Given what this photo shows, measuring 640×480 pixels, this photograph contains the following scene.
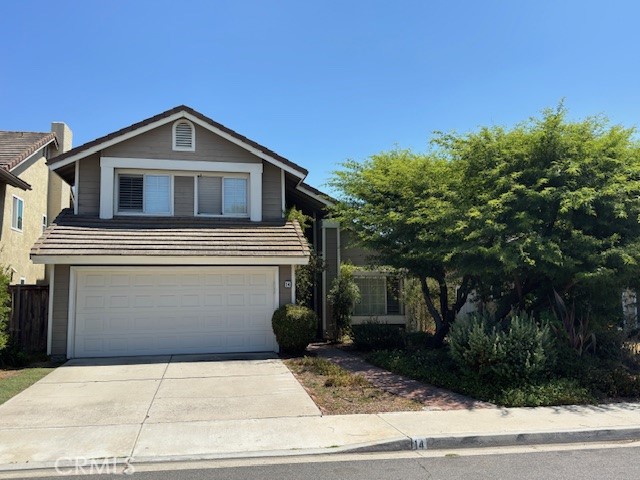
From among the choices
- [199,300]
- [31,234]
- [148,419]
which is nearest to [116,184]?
[199,300]

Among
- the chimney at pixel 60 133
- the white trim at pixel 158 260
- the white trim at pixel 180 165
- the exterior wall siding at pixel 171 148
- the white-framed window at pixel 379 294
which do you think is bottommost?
the white-framed window at pixel 379 294

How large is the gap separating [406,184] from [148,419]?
8.12 m

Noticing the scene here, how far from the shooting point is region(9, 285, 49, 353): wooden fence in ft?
42.9

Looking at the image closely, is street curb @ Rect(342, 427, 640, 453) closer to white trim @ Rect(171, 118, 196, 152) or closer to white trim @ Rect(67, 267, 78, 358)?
white trim @ Rect(67, 267, 78, 358)

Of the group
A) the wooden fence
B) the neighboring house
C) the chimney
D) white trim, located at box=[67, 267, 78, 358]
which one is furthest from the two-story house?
the chimney

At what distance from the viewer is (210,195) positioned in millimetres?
15234

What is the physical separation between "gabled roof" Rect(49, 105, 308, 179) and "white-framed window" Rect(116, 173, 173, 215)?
108 cm

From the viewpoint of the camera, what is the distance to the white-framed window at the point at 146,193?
585 inches

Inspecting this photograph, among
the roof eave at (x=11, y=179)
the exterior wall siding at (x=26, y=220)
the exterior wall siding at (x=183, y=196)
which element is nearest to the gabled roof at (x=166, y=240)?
the exterior wall siding at (x=183, y=196)

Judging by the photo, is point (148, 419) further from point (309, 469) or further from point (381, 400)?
point (381, 400)

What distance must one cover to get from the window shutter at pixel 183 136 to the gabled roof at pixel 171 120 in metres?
0.25

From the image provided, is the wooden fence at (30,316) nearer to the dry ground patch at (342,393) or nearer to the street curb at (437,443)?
the dry ground patch at (342,393)

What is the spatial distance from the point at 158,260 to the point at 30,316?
370cm

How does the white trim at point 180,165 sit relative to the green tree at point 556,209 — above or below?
above
